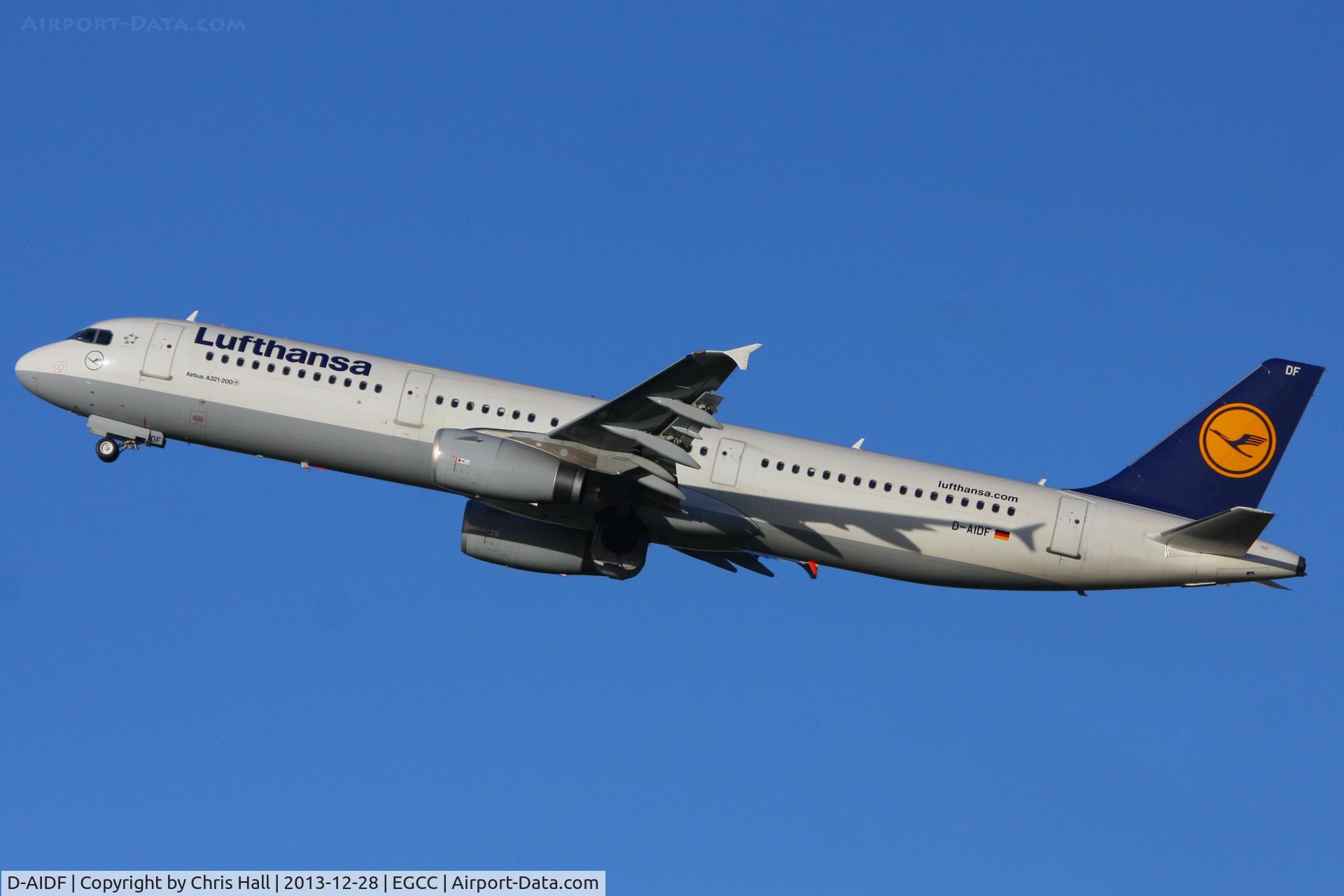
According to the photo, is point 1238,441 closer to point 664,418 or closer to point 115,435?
point 664,418

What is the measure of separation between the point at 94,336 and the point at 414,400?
Result: 9.50 metres

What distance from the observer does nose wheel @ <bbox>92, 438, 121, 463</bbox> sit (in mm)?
36500

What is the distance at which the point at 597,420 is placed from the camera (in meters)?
31.6

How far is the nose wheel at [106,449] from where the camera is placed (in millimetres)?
36500

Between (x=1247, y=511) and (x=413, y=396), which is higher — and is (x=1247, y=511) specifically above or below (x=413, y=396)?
below

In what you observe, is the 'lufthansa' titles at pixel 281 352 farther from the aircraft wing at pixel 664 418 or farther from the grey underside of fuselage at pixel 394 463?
the aircraft wing at pixel 664 418

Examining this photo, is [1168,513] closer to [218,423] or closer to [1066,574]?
Result: [1066,574]

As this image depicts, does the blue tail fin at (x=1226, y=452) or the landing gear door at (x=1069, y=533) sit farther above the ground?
the blue tail fin at (x=1226, y=452)

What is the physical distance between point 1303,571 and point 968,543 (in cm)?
807

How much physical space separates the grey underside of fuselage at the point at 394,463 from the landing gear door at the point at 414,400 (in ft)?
1.70

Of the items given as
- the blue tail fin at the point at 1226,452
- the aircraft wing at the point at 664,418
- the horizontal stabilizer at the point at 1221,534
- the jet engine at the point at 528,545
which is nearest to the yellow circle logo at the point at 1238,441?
the blue tail fin at the point at 1226,452

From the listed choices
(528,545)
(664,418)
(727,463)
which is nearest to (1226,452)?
(727,463)

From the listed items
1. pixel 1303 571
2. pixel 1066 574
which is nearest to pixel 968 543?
pixel 1066 574

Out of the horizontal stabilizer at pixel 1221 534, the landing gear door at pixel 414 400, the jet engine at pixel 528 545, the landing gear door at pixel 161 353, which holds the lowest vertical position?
the jet engine at pixel 528 545
